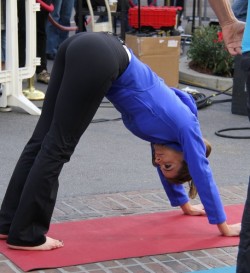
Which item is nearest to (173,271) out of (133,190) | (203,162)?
(203,162)

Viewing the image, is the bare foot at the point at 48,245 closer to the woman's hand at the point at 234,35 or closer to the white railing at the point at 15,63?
the woman's hand at the point at 234,35

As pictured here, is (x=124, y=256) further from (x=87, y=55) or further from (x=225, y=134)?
(x=225, y=134)

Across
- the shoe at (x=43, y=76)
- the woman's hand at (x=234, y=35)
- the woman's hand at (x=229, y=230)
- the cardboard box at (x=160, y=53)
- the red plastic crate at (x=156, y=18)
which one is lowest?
the shoe at (x=43, y=76)

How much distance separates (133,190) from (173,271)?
4.95 feet

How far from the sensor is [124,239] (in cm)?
448

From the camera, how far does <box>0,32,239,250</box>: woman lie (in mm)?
4070

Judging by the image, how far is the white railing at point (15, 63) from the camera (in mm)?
7562

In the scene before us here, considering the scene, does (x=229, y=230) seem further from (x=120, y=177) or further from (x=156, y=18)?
(x=156, y=18)

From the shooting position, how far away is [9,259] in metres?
4.11

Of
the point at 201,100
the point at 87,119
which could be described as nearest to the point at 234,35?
the point at 87,119

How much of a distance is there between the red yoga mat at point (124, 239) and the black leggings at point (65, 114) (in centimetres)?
17

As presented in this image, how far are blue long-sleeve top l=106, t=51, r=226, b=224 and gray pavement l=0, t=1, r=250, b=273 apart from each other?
462 millimetres

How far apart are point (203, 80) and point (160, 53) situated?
896 mm

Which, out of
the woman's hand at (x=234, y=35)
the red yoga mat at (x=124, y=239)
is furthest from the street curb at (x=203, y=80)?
the woman's hand at (x=234, y=35)
